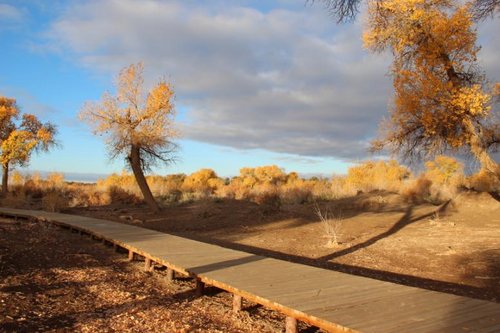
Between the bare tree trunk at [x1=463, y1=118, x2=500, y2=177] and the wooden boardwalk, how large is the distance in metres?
9.52

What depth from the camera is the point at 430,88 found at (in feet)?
46.3

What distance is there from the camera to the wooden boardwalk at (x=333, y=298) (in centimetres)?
424

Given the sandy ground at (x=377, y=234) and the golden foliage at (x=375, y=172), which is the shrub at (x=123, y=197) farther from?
the golden foliage at (x=375, y=172)

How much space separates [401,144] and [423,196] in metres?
9.06

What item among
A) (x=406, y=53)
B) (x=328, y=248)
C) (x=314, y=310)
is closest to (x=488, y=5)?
(x=406, y=53)

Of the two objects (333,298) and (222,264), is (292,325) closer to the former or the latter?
(333,298)

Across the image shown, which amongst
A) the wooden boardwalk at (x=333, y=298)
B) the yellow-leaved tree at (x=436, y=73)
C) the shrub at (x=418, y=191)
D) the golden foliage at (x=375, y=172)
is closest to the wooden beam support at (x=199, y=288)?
the wooden boardwalk at (x=333, y=298)

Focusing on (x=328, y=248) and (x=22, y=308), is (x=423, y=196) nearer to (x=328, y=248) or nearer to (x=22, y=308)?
(x=328, y=248)

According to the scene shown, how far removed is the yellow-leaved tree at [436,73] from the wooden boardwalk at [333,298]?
917 centimetres

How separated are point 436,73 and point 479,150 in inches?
110

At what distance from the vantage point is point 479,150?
14336 mm

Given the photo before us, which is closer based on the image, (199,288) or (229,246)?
(199,288)

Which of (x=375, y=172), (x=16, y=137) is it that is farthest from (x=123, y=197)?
(x=375, y=172)

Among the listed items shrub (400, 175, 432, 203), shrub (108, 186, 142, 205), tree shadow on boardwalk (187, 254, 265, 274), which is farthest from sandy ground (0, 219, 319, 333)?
shrub (400, 175, 432, 203)
